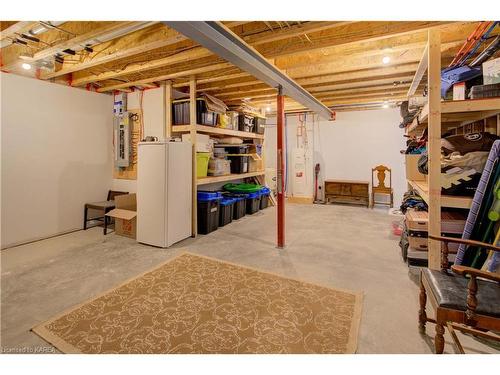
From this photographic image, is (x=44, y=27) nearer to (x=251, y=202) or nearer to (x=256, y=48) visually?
(x=256, y=48)

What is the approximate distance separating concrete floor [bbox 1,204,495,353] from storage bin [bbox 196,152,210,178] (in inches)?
43.1

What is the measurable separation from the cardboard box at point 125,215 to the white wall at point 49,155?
0.89 m

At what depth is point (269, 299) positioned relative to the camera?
7.72ft

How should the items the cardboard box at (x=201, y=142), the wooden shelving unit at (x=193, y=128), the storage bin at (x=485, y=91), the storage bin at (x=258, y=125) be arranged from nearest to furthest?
1. the storage bin at (x=485, y=91)
2. the wooden shelving unit at (x=193, y=128)
3. the cardboard box at (x=201, y=142)
4. the storage bin at (x=258, y=125)

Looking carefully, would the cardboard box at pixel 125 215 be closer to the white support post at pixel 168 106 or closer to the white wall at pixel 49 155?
the white wall at pixel 49 155

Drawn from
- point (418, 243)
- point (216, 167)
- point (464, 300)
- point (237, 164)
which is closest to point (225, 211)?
point (216, 167)

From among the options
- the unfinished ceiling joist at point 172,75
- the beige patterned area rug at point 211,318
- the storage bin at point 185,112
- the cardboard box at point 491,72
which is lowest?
the beige patterned area rug at point 211,318

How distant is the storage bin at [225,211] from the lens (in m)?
4.96

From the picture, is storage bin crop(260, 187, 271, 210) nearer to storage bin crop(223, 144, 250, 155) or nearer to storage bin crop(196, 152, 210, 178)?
storage bin crop(223, 144, 250, 155)

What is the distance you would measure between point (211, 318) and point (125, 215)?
107 inches

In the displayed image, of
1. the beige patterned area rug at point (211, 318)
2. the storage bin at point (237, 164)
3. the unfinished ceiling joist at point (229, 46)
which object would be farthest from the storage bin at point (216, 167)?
the beige patterned area rug at point (211, 318)

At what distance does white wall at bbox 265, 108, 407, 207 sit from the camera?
6.80 meters

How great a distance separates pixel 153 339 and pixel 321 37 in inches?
124

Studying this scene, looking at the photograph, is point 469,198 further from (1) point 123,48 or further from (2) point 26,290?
(2) point 26,290
